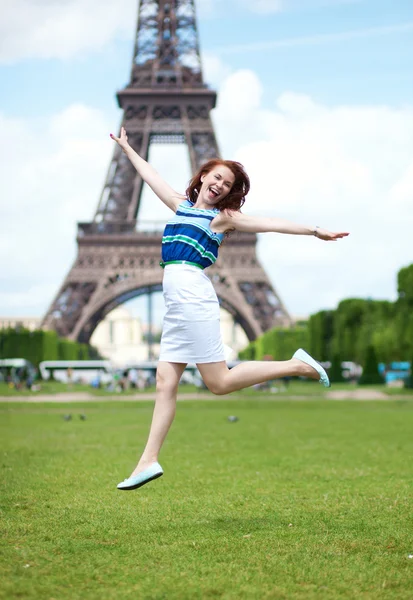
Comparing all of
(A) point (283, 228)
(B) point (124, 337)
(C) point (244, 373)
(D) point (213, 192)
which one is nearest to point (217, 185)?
(D) point (213, 192)

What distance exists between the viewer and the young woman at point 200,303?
205 inches

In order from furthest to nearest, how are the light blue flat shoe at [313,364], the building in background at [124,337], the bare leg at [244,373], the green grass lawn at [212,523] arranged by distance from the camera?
1. the building in background at [124,337]
2. the light blue flat shoe at [313,364]
3. the bare leg at [244,373]
4. the green grass lawn at [212,523]

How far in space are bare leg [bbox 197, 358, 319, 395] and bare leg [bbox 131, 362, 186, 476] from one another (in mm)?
171

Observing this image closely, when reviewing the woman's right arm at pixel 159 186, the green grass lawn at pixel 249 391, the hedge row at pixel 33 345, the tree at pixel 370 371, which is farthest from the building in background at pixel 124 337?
the woman's right arm at pixel 159 186

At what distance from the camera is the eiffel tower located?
183 ft

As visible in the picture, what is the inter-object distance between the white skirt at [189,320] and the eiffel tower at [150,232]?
50.0m

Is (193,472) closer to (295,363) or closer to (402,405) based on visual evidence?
(295,363)

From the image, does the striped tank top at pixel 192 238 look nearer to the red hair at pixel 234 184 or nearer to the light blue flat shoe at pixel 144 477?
the red hair at pixel 234 184

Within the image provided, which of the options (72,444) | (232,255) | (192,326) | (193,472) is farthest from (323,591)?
(232,255)

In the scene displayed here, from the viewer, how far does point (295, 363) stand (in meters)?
5.50

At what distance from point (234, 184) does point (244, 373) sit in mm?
1182

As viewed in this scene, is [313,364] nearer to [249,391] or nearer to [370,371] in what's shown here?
[249,391]

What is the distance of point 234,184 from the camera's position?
5594 millimetres

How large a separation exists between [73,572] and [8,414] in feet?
62.6
